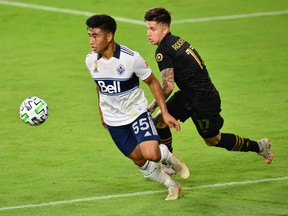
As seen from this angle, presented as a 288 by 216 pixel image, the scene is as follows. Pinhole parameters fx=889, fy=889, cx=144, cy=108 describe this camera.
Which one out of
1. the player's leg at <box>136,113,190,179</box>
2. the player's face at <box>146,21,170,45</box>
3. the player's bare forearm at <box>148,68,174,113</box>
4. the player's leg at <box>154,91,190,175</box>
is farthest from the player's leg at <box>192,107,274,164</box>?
the player's face at <box>146,21,170,45</box>

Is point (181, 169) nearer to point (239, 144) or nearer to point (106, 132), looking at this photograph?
Result: point (239, 144)

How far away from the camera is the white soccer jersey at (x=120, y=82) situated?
10164mm

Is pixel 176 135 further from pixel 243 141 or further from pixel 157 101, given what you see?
pixel 157 101

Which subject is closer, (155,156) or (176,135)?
(155,156)

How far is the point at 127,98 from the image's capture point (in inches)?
407

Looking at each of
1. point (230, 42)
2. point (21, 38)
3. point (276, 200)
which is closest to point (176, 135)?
point (276, 200)

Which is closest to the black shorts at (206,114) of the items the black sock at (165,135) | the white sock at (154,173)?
the black sock at (165,135)

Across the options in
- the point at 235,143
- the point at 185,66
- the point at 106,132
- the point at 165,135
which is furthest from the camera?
the point at 106,132

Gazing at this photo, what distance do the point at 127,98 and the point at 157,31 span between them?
111 cm

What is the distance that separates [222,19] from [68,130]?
7.98 meters

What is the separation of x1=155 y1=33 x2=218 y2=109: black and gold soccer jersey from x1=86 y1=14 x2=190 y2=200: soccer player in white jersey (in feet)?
2.12

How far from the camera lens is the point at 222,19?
20.9m

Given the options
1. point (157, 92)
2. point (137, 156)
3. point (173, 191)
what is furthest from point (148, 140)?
point (173, 191)

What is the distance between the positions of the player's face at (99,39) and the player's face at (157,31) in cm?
A: 95
